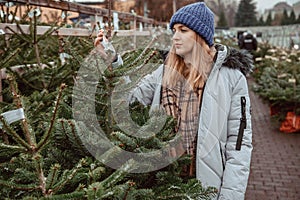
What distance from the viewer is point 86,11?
4.43 meters

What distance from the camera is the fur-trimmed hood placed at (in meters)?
2.26

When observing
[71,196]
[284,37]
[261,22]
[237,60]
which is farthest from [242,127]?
[261,22]

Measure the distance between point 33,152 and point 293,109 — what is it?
6734 mm

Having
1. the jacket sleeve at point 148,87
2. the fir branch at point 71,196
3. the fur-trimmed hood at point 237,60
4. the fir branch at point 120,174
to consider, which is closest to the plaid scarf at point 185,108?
the jacket sleeve at point 148,87

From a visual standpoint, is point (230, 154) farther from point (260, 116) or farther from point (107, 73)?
point (260, 116)

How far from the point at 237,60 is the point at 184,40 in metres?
0.37

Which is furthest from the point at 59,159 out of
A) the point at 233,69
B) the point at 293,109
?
the point at 293,109

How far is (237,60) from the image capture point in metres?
2.27

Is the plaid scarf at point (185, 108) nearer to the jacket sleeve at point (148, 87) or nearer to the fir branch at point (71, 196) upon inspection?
the jacket sleeve at point (148, 87)

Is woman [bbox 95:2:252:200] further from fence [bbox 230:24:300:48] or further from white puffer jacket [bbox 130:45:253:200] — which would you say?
fence [bbox 230:24:300:48]

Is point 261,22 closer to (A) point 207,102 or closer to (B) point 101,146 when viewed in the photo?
(A) point 207,102

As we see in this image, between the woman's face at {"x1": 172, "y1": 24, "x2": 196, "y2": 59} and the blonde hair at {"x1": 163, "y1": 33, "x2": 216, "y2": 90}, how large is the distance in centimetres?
3

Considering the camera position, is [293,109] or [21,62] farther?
[293,109]

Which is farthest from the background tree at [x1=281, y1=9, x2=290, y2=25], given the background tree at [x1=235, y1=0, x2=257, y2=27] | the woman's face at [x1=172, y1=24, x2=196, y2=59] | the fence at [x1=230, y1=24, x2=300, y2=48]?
the woman's face at [x1=172, y1=24, x2=196, y2=59]
